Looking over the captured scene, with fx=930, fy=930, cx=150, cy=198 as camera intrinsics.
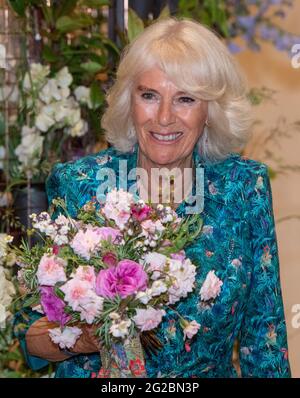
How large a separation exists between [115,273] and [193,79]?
0.79 metres

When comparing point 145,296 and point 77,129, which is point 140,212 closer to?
point 145,296

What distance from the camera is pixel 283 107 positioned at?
411cm

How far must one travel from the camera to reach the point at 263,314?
2469 mm

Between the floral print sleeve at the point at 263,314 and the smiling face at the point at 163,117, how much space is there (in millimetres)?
271

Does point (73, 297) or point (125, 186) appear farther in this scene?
point (125, 186)

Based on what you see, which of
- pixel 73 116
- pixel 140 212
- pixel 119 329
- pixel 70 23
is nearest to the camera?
pixel 119 329

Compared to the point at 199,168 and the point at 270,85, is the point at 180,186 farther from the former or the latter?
the point at 270,85

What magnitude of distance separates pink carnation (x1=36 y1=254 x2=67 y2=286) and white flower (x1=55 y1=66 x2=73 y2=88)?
1599 millimetres

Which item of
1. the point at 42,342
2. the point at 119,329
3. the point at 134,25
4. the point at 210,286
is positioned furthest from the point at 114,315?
the point at 134,25

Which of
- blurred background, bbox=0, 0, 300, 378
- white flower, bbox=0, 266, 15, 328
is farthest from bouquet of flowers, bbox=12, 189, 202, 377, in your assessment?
blurred background, bbox=0, 0, 300, 378

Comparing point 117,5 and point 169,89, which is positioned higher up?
point 117,5

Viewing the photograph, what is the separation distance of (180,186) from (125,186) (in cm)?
15

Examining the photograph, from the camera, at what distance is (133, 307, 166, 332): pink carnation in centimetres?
180

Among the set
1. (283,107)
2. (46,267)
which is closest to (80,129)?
(283,107)
